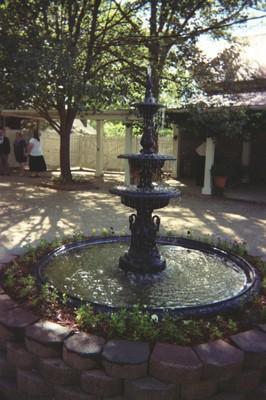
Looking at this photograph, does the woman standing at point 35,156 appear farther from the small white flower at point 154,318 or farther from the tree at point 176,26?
the small white flower at point 154,318

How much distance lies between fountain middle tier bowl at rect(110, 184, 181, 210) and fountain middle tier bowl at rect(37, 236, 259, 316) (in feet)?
2.82

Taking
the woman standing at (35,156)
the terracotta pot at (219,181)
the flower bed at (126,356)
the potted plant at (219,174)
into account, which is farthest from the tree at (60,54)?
the flower bed at (126,356)

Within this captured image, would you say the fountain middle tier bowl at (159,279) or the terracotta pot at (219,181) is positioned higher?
the terracotta pot at (219,181)

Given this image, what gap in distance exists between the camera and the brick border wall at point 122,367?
2537 mm

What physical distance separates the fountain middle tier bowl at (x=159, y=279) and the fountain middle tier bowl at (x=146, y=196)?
2.82 feet

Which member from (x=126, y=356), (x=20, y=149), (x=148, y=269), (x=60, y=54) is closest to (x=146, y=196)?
(x=148, y=269)

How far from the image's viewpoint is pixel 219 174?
37.3 ft

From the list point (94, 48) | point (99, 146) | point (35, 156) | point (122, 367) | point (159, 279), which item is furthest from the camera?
point (99, 146)

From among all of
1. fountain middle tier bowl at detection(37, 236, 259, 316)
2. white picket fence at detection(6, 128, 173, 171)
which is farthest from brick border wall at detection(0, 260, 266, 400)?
white picket fence at detection(6, 128, 173, 171)

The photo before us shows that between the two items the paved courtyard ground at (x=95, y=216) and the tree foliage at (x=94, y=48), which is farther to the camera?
the tree foliage at (x=94, y=48)

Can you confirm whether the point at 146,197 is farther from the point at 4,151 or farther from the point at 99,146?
the point at 4,151

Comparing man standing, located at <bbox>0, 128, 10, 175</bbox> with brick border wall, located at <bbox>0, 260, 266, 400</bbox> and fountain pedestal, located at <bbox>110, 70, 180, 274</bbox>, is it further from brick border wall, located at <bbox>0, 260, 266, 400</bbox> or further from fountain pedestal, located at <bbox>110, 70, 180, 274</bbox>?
brick border wall, located at <bbox>0, 260, 266, 400</bbox>

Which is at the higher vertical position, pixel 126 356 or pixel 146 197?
pixel 146 197

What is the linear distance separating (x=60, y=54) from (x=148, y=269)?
6.28 meters
